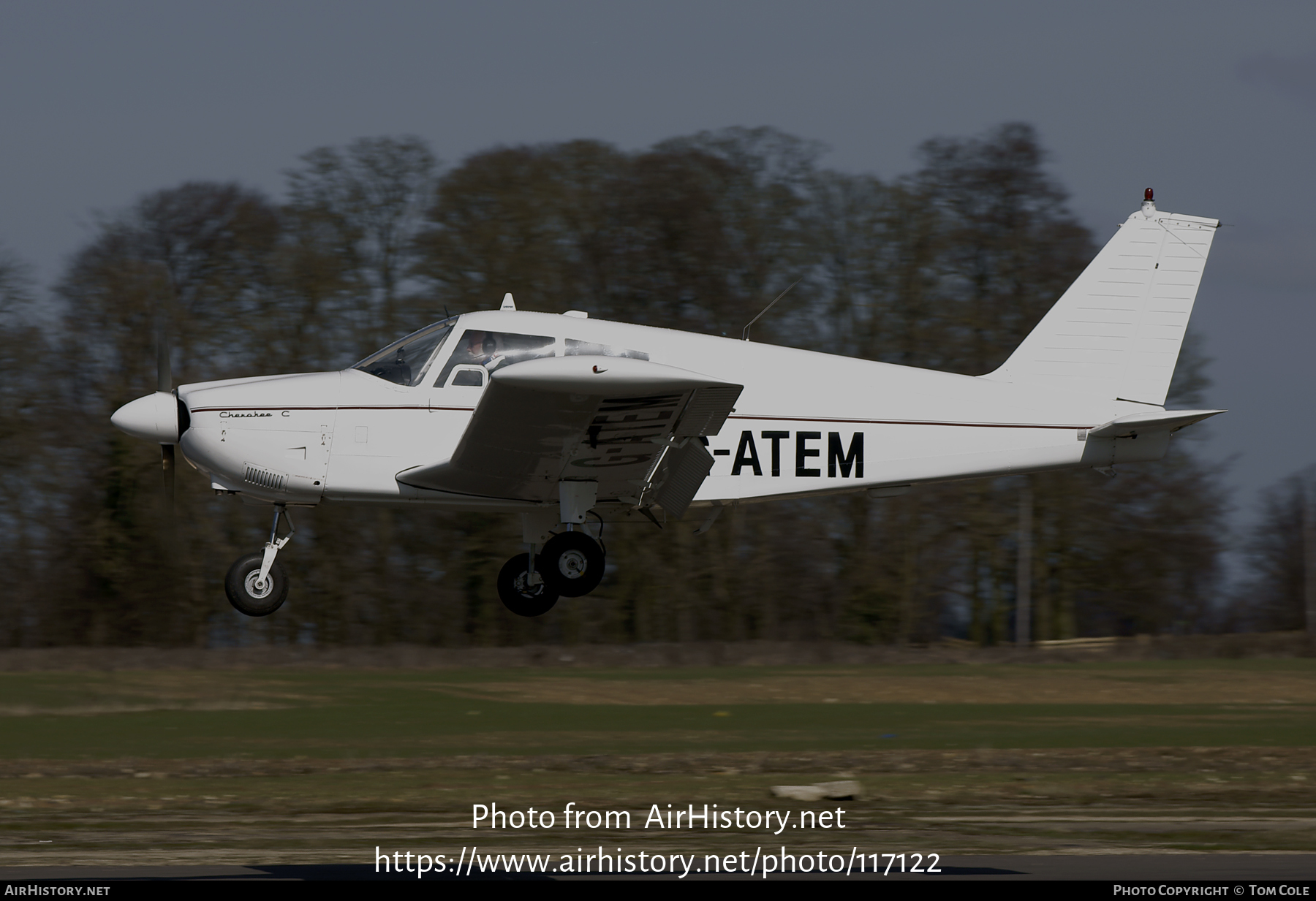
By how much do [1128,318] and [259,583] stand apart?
8.55 meters

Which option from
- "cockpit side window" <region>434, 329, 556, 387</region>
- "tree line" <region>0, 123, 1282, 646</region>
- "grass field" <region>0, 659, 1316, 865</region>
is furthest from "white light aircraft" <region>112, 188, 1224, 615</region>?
"tree line" <region>0, 123, 1282, 646</region>

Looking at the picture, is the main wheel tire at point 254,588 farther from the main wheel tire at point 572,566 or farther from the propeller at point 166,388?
the main wheel tire at point 572,566

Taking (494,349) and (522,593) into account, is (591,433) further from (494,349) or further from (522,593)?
(522,593)

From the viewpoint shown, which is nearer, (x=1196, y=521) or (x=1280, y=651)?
(x=1196, y=521)

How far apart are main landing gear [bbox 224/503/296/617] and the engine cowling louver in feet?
1.36

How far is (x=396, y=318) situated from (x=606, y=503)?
755 inches

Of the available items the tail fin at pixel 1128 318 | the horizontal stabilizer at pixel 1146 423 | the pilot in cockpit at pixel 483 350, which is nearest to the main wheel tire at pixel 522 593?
the pilot in cockpit at pixel 483 350

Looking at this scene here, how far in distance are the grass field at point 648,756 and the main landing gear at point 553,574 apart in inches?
239

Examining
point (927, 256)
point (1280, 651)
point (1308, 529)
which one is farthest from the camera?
point (1308, 529)

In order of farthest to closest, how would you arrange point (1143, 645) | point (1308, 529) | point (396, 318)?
1. point (1308, 529)
2. point (1143, 645)
3. point (396, 318)

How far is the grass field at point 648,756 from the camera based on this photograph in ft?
63.3

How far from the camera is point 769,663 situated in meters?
36.8

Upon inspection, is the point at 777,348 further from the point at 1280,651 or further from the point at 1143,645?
the point at 1280,651

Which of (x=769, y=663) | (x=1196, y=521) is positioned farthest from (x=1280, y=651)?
(x=769, y=663)
